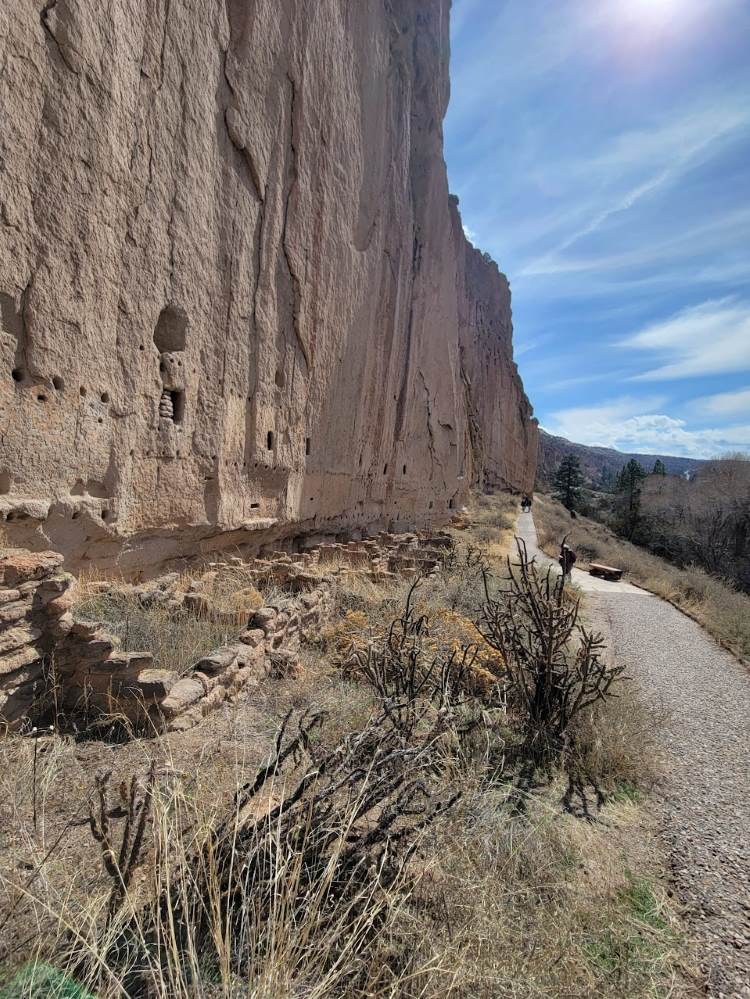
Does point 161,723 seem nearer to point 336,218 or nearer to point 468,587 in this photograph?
point 468,587

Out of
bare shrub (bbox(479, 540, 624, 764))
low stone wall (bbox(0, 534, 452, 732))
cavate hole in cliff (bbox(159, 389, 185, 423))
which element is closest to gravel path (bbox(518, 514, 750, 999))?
bare shrub (bbox(479, 540, 624, 764))

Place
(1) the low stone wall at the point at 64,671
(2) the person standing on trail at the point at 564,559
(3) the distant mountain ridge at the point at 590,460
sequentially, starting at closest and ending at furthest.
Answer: (1) the low stone wall at the point at 64,671 → (2) the person standing on trail at the point at 564,559 → (3) the distant mountain ridge at the point at 590,460

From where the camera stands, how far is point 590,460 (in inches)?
4956

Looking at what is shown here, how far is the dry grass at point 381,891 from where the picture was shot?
1.61 m

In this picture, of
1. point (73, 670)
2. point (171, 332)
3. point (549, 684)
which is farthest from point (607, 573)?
point (73, 670)

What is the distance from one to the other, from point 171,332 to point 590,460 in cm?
13233

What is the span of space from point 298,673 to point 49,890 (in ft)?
9.78

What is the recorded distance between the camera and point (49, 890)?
1.75 m

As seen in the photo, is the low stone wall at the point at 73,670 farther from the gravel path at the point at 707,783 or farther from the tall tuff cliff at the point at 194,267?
the gravel path at the point at 707,783

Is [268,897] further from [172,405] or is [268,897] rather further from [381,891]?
[172,405]

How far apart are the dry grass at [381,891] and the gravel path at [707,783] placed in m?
0.15

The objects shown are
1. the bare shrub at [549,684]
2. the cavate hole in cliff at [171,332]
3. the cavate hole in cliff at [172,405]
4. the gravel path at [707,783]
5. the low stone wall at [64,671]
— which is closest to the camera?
the gravel path at [707,783]

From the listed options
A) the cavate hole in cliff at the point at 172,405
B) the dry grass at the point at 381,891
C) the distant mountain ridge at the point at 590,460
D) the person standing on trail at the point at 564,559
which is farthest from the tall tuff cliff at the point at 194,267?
the distant mountain ridge at the point at 590,460

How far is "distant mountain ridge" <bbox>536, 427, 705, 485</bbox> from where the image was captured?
79275 millimetres
